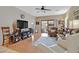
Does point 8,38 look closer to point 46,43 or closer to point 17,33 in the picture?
point 17,33

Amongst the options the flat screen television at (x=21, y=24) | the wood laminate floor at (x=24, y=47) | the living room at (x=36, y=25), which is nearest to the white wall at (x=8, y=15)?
the living room at (x=36, y=25)

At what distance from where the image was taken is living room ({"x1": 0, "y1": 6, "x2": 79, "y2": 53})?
219 cm

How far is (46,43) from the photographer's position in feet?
7.60

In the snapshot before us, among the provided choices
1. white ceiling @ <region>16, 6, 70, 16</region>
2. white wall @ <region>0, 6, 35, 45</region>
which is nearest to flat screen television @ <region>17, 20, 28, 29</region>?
white wall @ <region>0, 6, 35, 45</region>

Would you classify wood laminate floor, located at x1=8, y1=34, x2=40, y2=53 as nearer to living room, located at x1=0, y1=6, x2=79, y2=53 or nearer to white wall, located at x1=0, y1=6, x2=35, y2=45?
living room, located at x1=0, y1=6, x2=79, y2=53

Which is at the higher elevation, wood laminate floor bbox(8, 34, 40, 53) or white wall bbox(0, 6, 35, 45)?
white wall bbox(0, 6, 35, 45)

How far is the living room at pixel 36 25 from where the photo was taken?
7.17 ft

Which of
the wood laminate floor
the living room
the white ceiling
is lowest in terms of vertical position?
the wood laminate floor

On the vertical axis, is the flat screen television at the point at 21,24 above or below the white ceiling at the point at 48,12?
below

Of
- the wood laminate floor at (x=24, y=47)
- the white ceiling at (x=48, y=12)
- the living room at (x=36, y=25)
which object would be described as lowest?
the wood laminate floor at (x=24, y=47)

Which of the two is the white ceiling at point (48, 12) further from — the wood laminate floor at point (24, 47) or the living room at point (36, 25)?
the wood laminate floor at point (24, 47)

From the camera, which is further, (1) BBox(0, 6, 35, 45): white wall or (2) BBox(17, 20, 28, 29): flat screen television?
(2) BBox(17, 20, 28, 29): flat screen television
